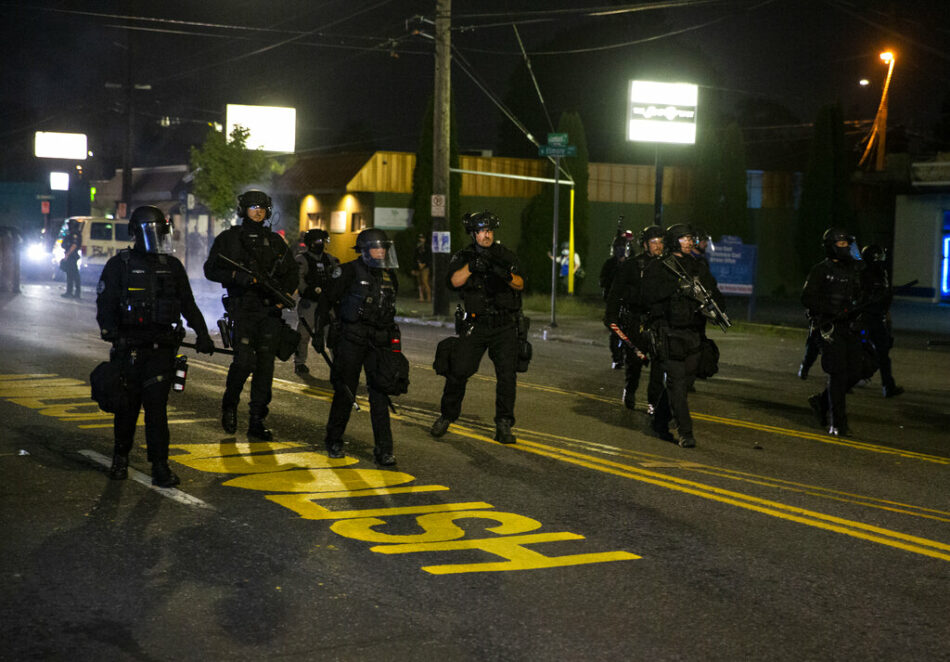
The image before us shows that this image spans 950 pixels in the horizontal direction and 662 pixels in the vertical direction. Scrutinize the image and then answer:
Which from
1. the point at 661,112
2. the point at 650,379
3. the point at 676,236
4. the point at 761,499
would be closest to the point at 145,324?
the point at 761,499

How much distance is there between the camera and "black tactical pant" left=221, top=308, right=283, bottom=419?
9.56m

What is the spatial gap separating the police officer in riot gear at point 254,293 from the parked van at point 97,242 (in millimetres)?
24663

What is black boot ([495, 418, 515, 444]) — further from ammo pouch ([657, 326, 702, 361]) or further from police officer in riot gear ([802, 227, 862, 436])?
police officer in riot gear ([802, 227, 862, 436])

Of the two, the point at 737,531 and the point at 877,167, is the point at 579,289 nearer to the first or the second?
the point at 877,167

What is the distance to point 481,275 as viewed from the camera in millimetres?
9328

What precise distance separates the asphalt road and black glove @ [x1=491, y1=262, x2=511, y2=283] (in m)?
1.40

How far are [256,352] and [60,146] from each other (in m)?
65.8

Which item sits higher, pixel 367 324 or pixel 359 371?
pixel 367 324

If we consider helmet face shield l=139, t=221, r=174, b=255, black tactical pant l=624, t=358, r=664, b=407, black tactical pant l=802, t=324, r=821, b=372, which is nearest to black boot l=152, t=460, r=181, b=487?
helmet face shield l=139, t=221, r=174, b=255

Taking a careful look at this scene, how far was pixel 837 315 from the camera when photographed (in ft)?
34.9

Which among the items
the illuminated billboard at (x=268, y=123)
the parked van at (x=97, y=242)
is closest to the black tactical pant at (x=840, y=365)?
the parked van at (x=97, y=242)

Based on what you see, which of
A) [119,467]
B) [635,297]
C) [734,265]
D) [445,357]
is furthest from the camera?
[734,265]

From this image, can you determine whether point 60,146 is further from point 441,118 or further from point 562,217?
point 441,118

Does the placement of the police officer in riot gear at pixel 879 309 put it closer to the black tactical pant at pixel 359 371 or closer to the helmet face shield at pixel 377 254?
the helmet face shield at pixel 377 254
